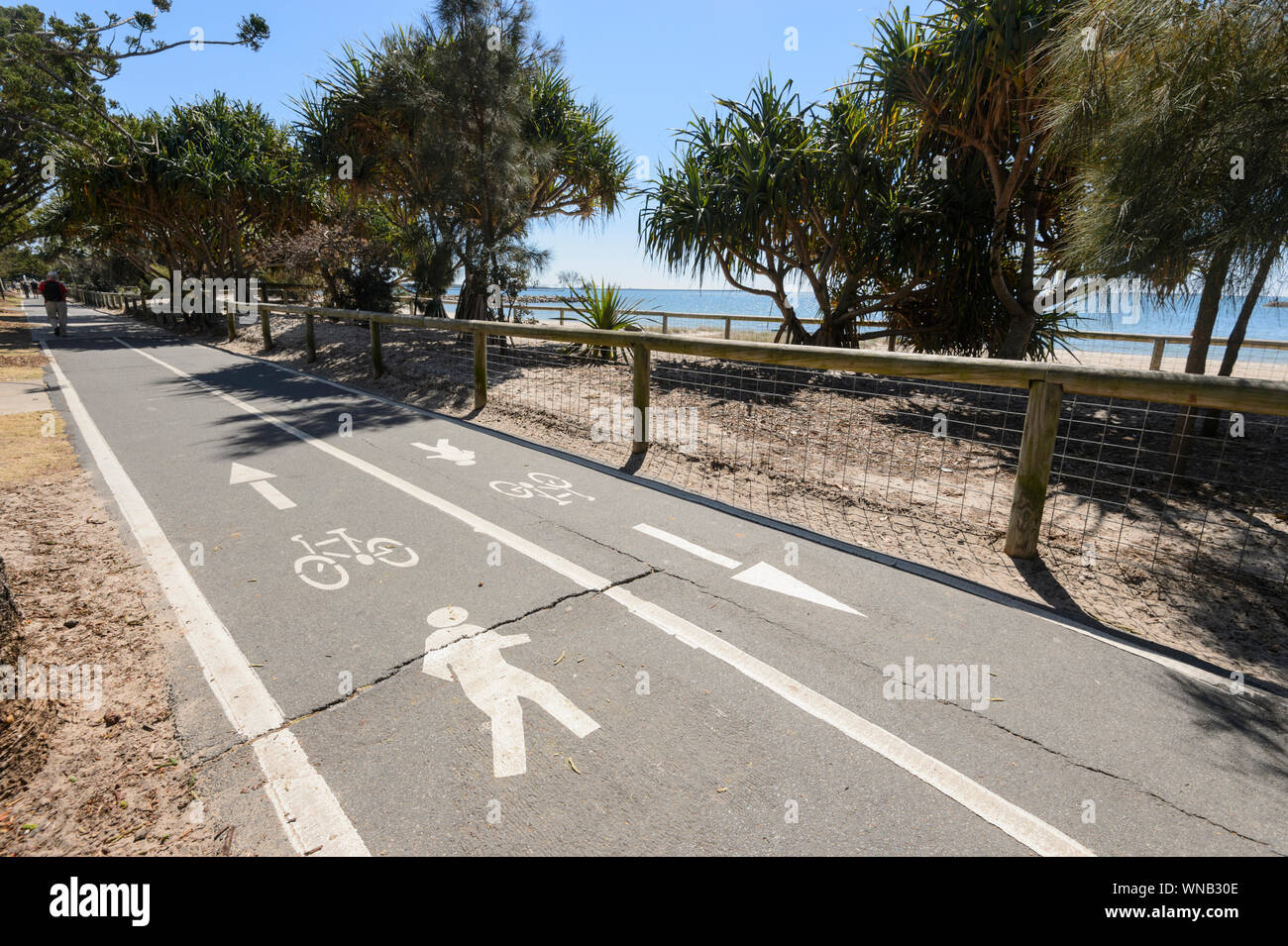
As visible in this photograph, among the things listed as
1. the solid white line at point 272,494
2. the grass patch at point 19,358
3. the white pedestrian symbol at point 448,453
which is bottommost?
the solid white line at point 272,494

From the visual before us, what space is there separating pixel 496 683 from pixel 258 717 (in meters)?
0.95

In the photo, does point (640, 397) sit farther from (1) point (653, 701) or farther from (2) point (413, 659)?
(1) point (653, 701)

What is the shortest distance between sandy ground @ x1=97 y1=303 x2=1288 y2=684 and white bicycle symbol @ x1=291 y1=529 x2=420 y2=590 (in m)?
2.59

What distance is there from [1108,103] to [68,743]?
811 centimetres

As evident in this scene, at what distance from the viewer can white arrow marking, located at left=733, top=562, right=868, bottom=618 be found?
3668 millimetres

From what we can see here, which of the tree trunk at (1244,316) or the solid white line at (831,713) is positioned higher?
the tree trunk at (1244,316)

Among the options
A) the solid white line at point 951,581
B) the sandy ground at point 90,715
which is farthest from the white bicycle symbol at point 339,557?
the solid white line at point 951,581

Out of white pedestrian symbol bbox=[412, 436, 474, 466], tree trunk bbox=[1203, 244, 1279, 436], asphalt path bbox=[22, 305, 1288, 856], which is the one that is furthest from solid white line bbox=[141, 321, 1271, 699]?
tree trunk bbox=[1203, 244, 1279, 436]

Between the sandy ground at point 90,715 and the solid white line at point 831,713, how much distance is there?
1.98 metres

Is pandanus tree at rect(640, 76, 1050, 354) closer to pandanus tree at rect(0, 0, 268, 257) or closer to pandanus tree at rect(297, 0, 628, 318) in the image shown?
pandanus tree at rect(297, 0, 628, 318)

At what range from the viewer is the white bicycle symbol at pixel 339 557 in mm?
3826

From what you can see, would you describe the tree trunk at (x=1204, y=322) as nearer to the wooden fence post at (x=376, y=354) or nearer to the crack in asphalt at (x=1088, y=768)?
the crack in asphalt at (x=1088, y=768)

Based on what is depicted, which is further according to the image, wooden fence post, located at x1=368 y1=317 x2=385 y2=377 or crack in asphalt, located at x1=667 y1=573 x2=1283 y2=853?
wooden fence post, located at x1=368 y1=317 x2=385 y2=377

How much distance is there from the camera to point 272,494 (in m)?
5.31
